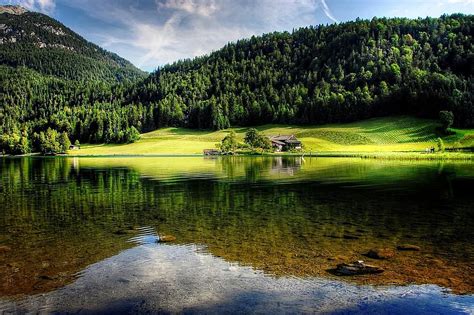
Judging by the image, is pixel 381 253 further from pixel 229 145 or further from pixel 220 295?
pixel 229 145

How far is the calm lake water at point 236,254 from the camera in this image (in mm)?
14305

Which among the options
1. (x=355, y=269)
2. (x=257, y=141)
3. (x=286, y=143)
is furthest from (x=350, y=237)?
(x=286, y=143)

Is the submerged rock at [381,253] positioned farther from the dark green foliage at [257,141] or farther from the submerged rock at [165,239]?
the dark green foliage at [257,141]

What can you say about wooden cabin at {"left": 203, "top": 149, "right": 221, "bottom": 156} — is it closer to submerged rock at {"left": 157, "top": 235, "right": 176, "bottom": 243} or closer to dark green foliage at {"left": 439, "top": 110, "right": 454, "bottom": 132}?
dark green foliage at {"left": 439, "top": 110, "right": 454, "bottom": 132}

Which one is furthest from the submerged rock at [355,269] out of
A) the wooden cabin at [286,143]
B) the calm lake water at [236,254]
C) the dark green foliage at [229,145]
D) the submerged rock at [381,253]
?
the wooden cabin at [286,143]

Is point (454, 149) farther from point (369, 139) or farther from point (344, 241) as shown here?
point (344, 241)

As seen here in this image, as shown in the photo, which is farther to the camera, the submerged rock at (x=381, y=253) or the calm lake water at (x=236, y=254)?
the submerged rock at (x=381, y=253)

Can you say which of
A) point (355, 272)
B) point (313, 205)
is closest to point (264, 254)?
point (355, 272)

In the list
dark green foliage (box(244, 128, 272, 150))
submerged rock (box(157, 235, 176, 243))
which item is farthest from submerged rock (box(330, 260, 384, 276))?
dark green foliage (box(244, 128, 272, 150))

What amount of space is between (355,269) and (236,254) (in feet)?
19.8

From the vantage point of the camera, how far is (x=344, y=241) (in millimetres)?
22547

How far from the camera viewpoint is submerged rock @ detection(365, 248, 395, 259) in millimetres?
19391

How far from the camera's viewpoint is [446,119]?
179m

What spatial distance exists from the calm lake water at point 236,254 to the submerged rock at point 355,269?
39 centimetres
